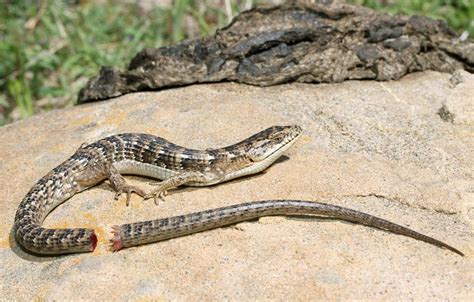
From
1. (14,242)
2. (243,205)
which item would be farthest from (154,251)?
(14,242)

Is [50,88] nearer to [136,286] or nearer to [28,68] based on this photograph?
[28,68]

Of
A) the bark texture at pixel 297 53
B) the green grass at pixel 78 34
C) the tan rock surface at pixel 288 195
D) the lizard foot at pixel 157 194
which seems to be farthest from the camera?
the green grass at pixel 78 34

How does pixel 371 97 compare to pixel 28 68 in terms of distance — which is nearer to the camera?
pixel 371 97

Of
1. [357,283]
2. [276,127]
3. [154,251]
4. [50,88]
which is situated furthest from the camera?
[50,88]

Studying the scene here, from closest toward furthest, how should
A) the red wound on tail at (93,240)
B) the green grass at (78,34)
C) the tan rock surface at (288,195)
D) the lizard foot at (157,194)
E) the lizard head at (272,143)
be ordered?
the tan rock surface at (288,195) < the red wound on tail at (93,240) < the lizard foot at (157,194) < the lizard head at (272,143) < the green grass at (78,34)

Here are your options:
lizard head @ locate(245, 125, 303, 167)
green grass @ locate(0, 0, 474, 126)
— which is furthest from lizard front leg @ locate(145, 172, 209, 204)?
green grass @ locate(0, 0, 474, 126)

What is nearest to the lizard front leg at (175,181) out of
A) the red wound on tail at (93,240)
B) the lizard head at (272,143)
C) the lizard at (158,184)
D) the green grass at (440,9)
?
the lizard at (158,184)

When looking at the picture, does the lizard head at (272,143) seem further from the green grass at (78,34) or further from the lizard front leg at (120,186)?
the green grass at (78,34)
